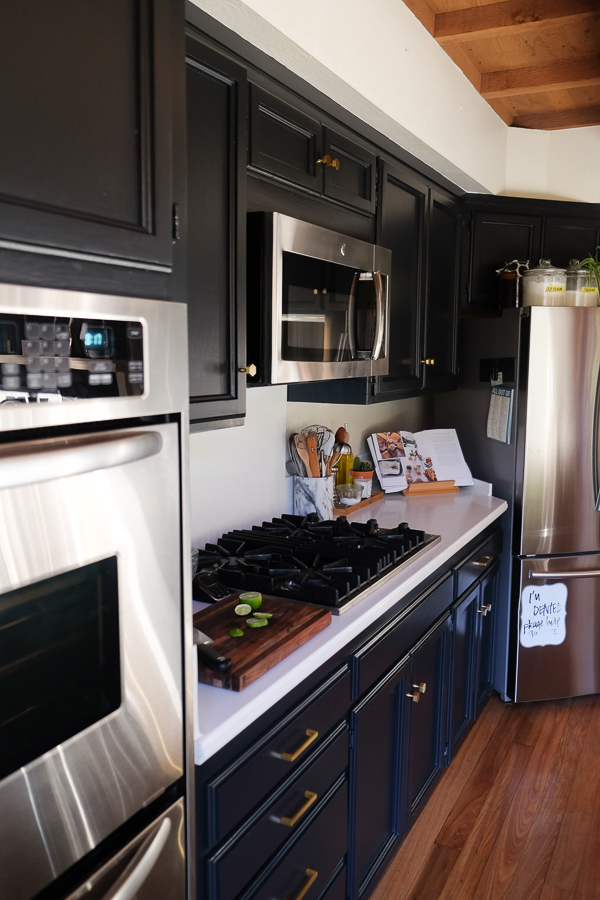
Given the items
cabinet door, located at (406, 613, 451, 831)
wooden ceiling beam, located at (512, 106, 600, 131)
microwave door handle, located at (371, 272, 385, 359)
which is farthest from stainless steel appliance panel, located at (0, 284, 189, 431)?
wooden ceiling beam, located at (512, 106, 600, 131)

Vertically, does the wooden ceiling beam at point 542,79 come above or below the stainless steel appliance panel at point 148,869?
above

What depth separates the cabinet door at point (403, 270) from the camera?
2.44 m

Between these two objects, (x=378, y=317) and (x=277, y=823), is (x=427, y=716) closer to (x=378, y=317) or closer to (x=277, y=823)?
(x=277, y=823)

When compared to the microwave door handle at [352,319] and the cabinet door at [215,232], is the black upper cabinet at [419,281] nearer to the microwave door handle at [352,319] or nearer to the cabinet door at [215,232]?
the microwave door handle at [352,319]

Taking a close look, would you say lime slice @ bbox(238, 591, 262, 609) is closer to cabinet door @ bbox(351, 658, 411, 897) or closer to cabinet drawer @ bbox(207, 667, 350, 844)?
cabinet drawer @ bbox(207, 667, 350, 844)

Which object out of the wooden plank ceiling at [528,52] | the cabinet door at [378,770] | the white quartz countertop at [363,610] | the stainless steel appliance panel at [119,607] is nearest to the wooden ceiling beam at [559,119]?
the wooden plank ceiling at [528,52]

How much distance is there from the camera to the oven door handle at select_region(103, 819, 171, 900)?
3.03ft

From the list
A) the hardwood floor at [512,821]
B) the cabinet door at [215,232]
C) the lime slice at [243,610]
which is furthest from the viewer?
the hardwood floor at [512,821]

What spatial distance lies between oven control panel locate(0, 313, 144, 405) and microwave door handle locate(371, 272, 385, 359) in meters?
1.31

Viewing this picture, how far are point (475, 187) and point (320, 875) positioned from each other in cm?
268

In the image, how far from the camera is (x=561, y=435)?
2928mm

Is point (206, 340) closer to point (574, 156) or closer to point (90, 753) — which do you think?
point (90, 753)

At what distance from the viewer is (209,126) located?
4.94 ft

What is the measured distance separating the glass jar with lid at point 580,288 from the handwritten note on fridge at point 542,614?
121 cm
